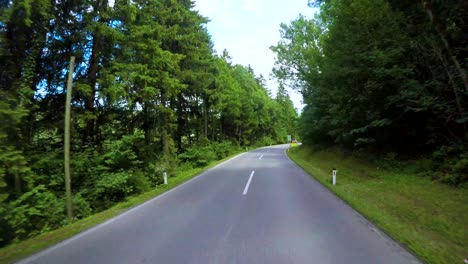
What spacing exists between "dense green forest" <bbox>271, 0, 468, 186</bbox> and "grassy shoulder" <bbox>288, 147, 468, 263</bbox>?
126cm

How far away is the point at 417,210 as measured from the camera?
8.45 m

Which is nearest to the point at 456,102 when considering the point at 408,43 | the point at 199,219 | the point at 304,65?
the point at 408,43

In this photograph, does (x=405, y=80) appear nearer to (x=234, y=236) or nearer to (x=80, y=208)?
(x=234, y=236)

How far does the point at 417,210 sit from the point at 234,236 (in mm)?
5607

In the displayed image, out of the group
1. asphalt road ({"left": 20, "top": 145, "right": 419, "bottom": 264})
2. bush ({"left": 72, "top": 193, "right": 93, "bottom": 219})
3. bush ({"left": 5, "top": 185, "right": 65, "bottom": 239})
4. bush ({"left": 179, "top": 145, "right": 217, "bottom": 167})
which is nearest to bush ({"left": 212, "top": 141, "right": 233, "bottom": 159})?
bush ({"left": 179, "top": 145, "right": 217, "bottom": 167})

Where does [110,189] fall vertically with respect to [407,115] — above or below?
below


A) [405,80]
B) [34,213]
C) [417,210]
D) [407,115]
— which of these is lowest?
[417,210]

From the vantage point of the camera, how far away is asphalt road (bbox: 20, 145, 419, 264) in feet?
16.1

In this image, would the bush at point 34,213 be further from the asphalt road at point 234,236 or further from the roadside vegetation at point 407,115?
the roadside vegetation at point 407,115

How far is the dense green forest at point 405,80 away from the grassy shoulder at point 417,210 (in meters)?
1.26

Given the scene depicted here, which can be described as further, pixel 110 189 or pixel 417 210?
pixel 110 189

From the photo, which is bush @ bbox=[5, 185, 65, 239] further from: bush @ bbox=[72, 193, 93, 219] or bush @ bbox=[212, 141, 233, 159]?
bush @ bbox=[212, 141, 233, 159]

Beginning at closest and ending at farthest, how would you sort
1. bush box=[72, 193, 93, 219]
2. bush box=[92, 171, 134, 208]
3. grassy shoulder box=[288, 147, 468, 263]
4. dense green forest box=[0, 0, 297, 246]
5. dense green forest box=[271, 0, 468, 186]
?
grassy shoulder box=[288, 147, 468, 263], dense green forest box=[0, 0, 297, 246], bush box=[72, 193, 93, 219], dense green forest box=[271, 0, 468, 186], bush box=[92, 171, 134, 208]

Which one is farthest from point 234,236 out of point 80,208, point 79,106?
point 79,106
